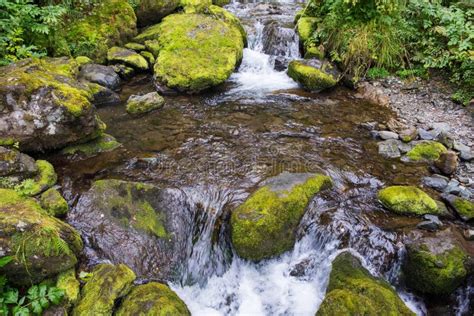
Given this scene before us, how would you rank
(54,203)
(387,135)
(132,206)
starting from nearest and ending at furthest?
1. (54,203)
2. (132,206)
3. (387,135)

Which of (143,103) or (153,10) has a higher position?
(153,10)

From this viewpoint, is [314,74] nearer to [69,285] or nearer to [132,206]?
[132,206]

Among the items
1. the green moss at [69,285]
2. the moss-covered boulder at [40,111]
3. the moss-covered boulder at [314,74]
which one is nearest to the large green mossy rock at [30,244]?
the green moss at [69,285]

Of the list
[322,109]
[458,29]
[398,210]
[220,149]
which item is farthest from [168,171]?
[458,29]

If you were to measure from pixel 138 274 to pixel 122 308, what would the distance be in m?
0.69

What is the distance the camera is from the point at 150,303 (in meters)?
3.08

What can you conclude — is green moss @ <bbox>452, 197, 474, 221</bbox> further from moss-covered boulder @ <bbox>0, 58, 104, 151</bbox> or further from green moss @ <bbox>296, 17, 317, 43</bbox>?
green moss @ <bbox>296, 17, 317, 43</bbox>

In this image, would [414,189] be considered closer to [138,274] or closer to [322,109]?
[322,109]

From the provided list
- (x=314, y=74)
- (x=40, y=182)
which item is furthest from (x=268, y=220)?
(x=314, y=74)

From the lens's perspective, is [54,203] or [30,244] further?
[54,203]

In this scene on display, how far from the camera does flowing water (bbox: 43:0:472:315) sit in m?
4.00

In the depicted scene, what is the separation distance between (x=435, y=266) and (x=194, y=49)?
6.97 metres

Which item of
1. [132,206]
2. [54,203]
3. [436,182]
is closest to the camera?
[54,203]

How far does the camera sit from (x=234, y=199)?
15.1ft
